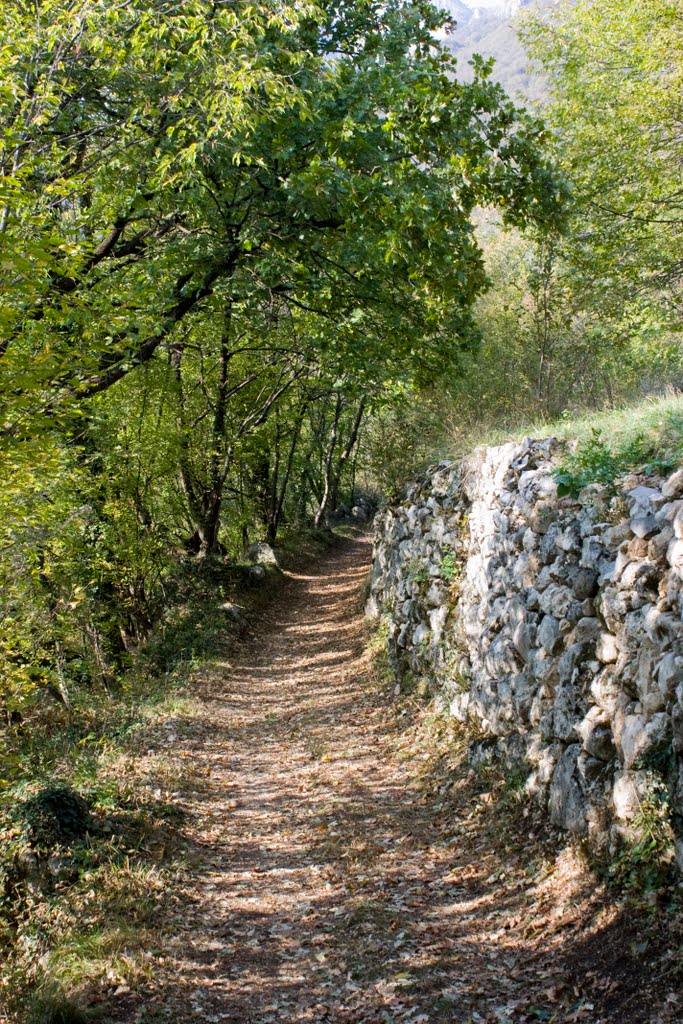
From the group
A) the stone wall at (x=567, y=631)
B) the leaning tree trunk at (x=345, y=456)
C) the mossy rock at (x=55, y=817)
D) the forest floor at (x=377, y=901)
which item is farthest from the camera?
the leaning tree trunk at (x=345, y=456)

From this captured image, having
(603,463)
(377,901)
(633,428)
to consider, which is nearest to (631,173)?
(633,428)

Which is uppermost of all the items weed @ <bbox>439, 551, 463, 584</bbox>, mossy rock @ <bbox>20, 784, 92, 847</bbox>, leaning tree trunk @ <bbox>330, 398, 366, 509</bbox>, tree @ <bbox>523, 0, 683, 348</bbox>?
tree @ <bbox>523, 0, 683, 348</bbox>

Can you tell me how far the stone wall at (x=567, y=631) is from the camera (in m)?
4.36

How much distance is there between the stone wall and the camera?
436cm

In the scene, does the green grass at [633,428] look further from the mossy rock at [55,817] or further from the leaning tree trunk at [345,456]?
the leaning tree trunk at [345,456]

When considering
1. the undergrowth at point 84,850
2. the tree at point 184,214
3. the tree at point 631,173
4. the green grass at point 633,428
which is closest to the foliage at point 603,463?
the green grass at point 633,428

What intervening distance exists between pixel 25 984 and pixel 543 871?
11.0 ft

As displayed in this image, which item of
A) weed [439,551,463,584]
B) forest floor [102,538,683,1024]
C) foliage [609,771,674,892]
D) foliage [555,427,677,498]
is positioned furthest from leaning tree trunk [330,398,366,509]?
foliage [609,771,674,892]

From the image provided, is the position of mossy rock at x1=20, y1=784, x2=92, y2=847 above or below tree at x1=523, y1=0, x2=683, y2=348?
below

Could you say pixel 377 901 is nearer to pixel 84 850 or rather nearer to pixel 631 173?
pixel 84 850

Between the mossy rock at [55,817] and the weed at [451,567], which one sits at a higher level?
the weed at [451,567]

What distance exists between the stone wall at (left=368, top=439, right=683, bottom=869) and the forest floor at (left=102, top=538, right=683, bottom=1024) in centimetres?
51

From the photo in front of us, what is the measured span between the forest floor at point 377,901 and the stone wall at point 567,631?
509 millimetres

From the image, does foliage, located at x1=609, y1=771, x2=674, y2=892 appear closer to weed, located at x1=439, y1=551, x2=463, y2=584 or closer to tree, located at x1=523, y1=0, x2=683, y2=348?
weed, located at x1=439, y1=551, x2=463, y2=584
